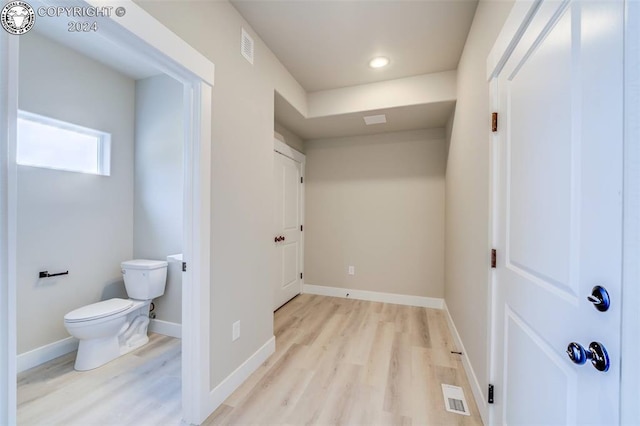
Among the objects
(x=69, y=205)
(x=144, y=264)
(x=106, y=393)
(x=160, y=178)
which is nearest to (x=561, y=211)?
(x=106, y=393)

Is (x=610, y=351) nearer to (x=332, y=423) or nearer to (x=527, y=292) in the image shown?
(x=527, y=292)

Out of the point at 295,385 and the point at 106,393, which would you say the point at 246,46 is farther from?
the point at 106,393

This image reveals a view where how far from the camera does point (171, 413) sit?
5.01 ft

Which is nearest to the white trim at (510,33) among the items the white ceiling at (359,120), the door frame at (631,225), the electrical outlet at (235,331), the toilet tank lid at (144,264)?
the door frame at (631,225)

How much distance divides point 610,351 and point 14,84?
1.77 meters

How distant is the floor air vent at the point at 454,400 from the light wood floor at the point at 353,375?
1.3 inches

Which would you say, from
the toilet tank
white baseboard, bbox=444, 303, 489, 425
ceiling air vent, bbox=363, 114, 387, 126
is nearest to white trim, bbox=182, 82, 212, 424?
the toilet tank

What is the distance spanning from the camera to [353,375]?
190 centimetres

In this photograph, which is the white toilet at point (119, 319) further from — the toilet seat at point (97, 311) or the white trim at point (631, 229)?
the white trim at point (631, 229)

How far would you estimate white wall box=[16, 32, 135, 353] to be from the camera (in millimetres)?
2000

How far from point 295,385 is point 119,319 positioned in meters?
1.50

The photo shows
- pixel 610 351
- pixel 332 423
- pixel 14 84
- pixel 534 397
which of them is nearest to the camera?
pixel 610 351

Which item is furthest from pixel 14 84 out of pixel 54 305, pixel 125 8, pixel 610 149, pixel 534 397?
pixel 54 305

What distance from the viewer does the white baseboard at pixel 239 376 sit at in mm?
1568
